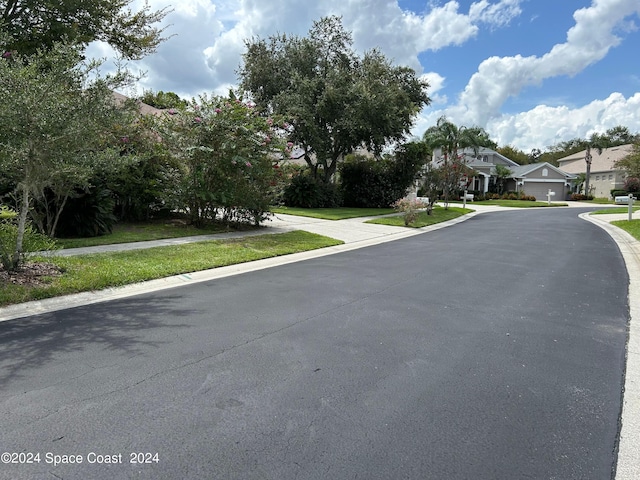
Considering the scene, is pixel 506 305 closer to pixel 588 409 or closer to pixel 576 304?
pixel 576 304

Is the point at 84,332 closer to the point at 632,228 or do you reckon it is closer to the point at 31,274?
the point at 31,274

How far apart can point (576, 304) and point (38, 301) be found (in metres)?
7.18

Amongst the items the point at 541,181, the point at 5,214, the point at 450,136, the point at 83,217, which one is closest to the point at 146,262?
the point at 5,214

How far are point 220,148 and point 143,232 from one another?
10.2 ft

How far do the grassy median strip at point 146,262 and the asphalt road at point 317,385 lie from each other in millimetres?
806

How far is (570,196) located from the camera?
4809 centimetres

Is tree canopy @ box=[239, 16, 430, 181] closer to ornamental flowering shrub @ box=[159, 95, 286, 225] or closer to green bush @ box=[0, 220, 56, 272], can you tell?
ornamental flowering shrub @ box=[159, 95, 286, 225]

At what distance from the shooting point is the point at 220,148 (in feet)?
37.1

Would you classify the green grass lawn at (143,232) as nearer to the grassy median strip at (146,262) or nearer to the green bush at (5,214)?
the grassy median strip at (146,262)

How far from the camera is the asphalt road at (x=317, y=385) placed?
235 centimetres

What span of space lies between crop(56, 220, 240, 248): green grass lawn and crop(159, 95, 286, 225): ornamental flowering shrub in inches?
28.3

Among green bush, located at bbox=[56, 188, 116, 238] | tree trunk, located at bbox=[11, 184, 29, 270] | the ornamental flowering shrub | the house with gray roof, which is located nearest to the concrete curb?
tree trunk, located at bbox=[11, 184, 29, 270]

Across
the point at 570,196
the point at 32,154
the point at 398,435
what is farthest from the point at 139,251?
the point at 570,196

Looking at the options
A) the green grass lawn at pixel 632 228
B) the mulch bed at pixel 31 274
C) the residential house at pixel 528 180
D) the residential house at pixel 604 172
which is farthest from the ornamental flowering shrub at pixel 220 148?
the residential house at pixel 604 172
